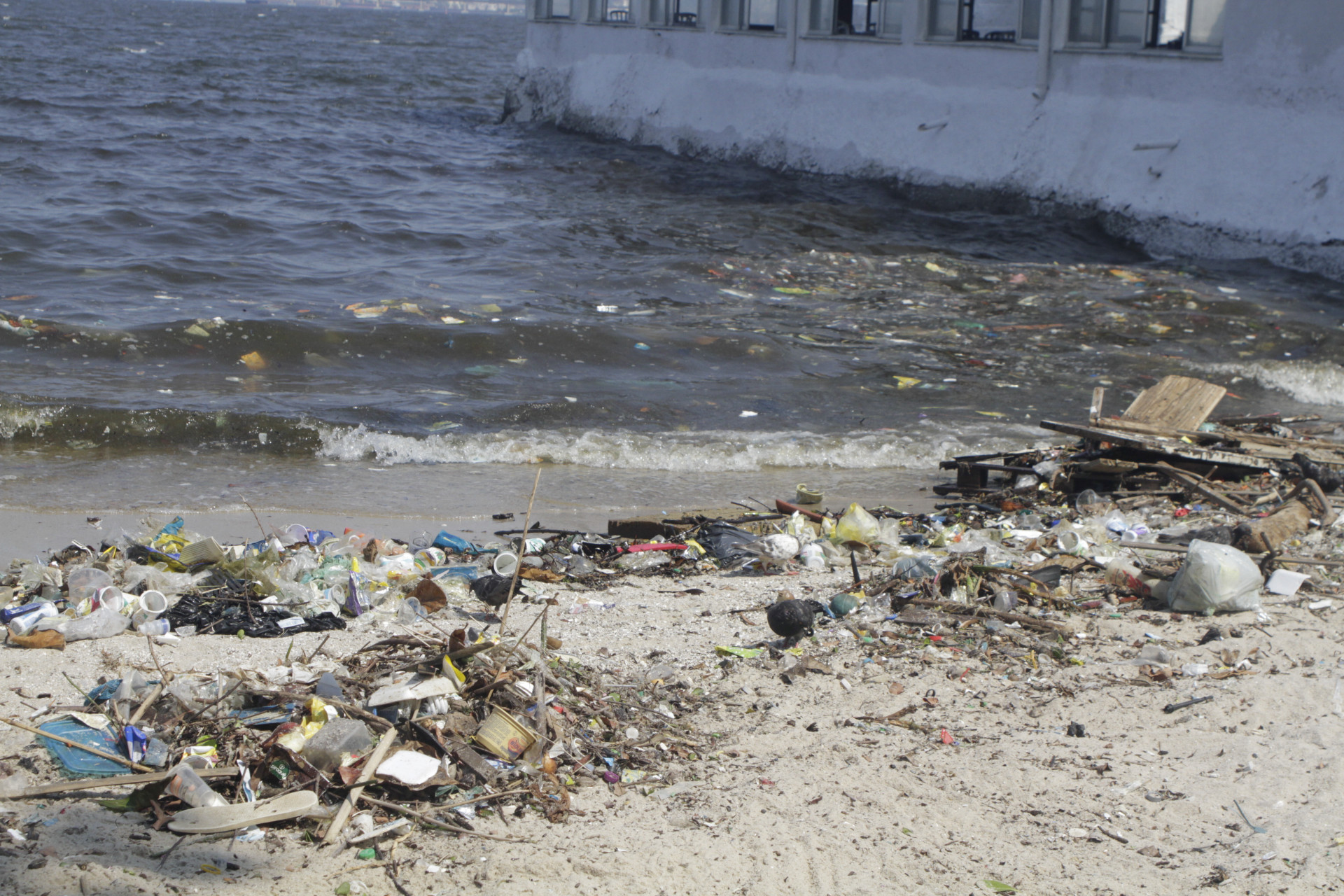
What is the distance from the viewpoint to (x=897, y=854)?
2838mm

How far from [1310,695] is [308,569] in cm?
395

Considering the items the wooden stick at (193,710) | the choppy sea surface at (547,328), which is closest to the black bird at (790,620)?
the wooden stick at (193,710)

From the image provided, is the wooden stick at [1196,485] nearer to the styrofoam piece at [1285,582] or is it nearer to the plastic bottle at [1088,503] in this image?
the plastic bottle at [1088,503]

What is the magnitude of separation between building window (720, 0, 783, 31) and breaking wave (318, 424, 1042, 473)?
1361 cm

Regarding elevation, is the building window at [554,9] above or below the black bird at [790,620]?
above

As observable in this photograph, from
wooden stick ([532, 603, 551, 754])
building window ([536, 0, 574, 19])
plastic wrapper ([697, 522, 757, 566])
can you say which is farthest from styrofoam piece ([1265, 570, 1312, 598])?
building window ([536, 0, 574, 19])

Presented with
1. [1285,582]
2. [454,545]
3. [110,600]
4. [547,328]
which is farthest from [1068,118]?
[110,600]

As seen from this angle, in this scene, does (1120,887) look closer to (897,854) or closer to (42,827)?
(897,854)

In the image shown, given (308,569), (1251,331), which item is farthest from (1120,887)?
(1251,331)

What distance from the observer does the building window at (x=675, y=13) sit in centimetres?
2114

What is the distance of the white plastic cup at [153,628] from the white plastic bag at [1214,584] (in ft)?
12.7

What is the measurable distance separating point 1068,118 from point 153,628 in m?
14.3

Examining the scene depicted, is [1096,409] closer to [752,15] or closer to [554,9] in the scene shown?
[752,15]

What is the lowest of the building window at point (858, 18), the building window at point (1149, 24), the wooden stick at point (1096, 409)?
the wooden stick at point (1096, 409)
